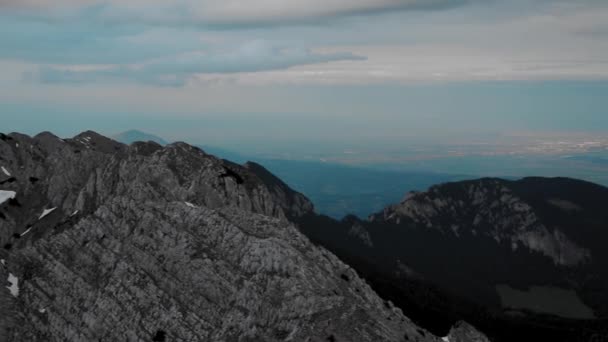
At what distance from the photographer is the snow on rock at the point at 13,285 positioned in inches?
3119

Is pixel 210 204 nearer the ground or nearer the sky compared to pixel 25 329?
nearer the sky

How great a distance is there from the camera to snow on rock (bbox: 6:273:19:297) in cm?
7922

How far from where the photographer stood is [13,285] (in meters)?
80.1

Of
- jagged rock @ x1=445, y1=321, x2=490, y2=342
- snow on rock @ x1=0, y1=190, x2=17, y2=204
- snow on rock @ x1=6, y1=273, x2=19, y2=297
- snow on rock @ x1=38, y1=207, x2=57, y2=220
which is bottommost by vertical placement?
jagged rock @ x1=445, y1=321, x2=490, y2=342

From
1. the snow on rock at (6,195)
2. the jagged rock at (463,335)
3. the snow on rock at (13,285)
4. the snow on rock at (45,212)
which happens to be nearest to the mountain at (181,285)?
the snow on rock at (13,285)

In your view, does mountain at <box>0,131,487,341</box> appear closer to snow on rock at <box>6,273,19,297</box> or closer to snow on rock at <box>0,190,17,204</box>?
snow on rock at <box>6,273,19,297</box>

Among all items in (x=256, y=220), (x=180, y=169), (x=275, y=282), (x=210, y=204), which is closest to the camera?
(x=275, y=282)

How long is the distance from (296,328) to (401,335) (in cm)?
1619

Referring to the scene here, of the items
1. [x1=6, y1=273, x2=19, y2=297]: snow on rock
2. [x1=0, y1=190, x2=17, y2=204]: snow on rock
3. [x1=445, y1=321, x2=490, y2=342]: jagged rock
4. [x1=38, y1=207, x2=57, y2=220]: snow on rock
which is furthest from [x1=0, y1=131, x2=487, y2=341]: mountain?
[x1=0, y1=190, x2=17, y2=204]: snow on rock

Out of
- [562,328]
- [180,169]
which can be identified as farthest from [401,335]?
[562,328]

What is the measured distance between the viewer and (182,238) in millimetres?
83625

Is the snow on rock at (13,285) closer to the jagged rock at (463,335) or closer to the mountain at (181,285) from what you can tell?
the mountain at (181,285)

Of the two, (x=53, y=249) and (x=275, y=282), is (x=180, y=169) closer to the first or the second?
(x=53, y=249)

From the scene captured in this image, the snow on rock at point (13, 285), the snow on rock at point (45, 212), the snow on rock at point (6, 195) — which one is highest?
the snow on rock at point (6, 195)
